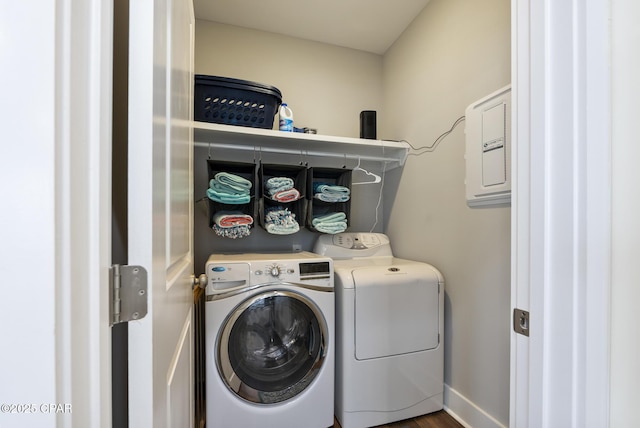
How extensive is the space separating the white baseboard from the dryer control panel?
94cm

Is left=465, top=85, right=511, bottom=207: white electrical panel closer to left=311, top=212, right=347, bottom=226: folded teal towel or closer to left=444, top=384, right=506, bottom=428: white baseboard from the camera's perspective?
left=311, top=212, right=347, bottom=226: folded teal towel

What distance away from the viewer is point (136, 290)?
0.44 m

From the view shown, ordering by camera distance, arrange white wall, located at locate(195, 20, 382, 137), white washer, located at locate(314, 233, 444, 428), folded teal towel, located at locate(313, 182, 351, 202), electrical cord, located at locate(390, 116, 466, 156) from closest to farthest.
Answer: white washer, located at locate(314, 233, 444, 428), electrical cord, located at locate(390, 116, 466, 156), folded teal towel, located at locate(313, 182, 351, 202), white wall, located at locate(195, 20, 382, 137)

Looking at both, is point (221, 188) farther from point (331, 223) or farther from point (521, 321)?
point (521, 321)

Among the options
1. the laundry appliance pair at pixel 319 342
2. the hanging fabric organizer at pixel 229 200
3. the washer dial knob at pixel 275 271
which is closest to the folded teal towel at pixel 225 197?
the hanging fabric organizer at pixel 229 200

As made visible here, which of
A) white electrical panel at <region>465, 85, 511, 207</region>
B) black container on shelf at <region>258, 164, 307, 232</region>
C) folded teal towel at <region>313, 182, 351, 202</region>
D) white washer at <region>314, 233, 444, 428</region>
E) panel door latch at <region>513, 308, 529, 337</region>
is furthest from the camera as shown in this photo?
A: folded teal towel at <region>313, 182, 351, 202</region>

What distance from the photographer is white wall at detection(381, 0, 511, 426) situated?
1328mm

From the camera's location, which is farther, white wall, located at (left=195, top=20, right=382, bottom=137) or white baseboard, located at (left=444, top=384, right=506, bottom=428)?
white wall, located at (left=195, top=20, right=382, bottom=137)

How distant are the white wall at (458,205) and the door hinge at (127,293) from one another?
1457mm

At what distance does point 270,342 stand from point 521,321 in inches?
48.6

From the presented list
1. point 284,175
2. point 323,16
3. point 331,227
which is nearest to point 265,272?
point 331,227

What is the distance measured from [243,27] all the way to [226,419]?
101 inches
